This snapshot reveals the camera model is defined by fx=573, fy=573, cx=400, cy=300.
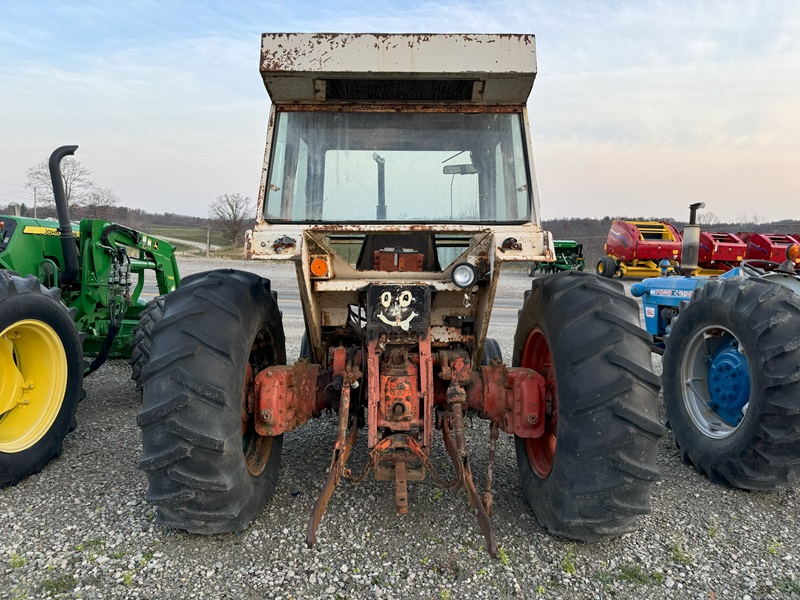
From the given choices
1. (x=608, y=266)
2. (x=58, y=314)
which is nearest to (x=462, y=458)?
(x=58, y=314)

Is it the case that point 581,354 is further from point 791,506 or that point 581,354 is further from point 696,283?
point 696,283

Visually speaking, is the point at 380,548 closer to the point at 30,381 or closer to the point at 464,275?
the point at 464,275

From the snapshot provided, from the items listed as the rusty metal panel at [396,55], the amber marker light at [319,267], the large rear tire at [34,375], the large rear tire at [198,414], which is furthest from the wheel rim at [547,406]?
the large rear tire at [34,375]

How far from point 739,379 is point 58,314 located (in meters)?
4.59

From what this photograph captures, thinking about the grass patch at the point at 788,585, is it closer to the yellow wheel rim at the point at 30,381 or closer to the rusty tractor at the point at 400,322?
the rusty tractor at the point at 400,322

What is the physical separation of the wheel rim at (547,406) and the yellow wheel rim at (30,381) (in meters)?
3.08

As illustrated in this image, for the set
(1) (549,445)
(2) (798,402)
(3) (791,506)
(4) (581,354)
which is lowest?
(3) (791,506)

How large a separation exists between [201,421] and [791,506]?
342 cm

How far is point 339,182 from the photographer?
3.27 m

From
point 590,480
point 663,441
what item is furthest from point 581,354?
point 663,441

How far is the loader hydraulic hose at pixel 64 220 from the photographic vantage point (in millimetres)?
4750

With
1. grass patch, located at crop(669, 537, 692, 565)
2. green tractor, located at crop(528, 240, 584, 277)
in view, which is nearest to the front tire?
green tractor, located at crop(528, 240, 584, 277)

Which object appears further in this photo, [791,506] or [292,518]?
[791,506]

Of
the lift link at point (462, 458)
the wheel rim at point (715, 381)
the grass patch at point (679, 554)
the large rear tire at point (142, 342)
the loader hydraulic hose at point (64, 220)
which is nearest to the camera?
the lift link at point (462, 458)
